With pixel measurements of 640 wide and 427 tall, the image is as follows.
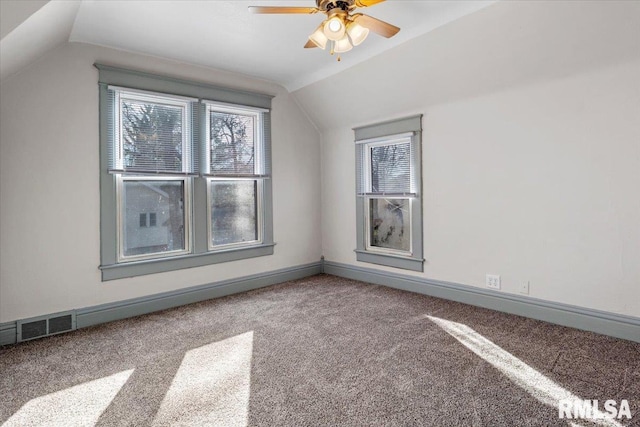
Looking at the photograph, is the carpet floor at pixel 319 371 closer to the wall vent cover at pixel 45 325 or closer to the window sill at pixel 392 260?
the wall vent cover at pixel 45 325

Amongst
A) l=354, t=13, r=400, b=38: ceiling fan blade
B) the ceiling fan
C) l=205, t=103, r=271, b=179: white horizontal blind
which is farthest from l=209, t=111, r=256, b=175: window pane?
l=354, t=13, r=400, b=38: ceiling fan blade

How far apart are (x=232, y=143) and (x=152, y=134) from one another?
3.03 feet

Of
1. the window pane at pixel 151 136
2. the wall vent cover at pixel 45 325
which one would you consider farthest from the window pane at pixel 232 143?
the wall vent cover at pixel 45 325

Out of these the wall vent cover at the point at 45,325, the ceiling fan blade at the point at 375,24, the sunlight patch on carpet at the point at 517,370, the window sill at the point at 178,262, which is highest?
the ceiling fan blade at the point at 375,24

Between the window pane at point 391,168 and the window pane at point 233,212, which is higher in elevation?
the window pane at point 391,168

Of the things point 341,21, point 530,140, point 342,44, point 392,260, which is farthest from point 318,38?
point 392,260

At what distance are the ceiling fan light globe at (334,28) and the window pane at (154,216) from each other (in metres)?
2.41

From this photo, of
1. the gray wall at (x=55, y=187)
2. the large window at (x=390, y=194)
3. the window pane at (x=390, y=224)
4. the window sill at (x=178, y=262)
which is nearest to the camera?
the gray wall at (x=55, y=187)

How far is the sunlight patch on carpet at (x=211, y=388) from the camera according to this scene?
189 cm

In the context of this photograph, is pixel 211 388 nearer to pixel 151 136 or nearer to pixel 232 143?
pixel 151 136

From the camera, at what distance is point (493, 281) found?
3.54 m

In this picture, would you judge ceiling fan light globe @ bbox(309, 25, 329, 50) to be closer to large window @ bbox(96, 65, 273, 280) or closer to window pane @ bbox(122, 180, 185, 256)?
large window @ bbox(96, 65, 273, 280)

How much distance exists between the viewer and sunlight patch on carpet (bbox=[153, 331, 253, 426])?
1894mm

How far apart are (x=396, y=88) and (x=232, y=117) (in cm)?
195
